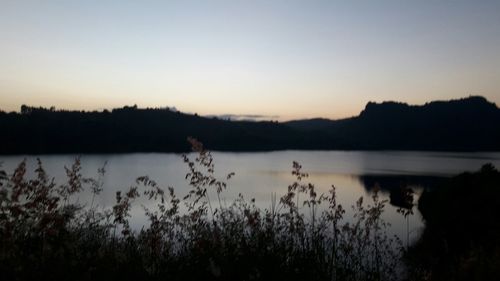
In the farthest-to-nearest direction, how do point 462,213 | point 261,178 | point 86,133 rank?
point 86,133 → point 261,178 → point 462,213

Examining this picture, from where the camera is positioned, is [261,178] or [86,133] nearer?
[261,178]

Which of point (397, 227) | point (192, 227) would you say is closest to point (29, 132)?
point (397, 227)

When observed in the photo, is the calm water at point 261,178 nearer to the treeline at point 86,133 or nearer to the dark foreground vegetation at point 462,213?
the dark foreground vegetation at point 462,213

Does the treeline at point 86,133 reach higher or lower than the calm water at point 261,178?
higher

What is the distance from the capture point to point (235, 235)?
17.6 ft

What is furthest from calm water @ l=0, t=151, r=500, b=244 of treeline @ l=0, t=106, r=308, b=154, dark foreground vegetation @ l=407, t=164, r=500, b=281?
treeline @ l=0, t=106, r=308, b=154

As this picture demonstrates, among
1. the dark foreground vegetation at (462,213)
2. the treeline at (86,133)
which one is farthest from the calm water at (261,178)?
the treeline at (86,133)

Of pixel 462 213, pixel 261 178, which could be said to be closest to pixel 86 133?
pixel 261 178

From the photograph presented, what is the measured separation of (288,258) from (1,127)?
156900 millimetres

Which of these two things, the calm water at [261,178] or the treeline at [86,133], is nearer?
the calm water at [261,178]

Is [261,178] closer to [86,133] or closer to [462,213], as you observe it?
[462,213]

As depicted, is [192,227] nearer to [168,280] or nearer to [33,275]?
[168,280]

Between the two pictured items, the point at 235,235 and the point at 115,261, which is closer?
the point at 115,261

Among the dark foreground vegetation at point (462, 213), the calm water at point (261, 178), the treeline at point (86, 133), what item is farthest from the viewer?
the treeline at point (86, 133)
